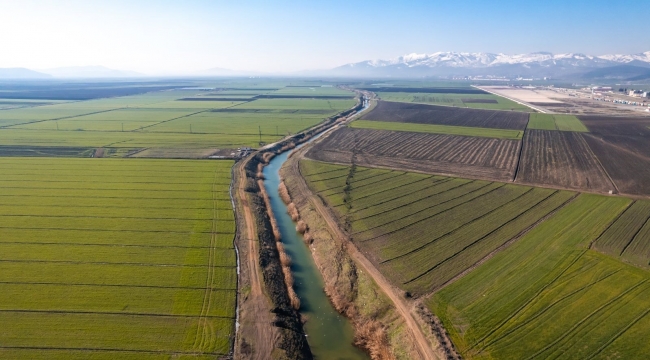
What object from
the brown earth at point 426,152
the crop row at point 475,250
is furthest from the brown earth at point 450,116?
the crop row at point 475,250

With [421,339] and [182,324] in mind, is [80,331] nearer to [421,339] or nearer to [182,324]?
[182,324]

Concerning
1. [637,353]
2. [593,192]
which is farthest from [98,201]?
[593,192]

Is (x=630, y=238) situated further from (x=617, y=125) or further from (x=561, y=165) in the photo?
(x=617, y=125)

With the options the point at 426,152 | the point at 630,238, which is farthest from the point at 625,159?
the point at 630,238

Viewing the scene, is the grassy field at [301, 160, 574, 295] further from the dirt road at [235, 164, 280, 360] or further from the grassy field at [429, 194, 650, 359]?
the dirt road at [235, 164, 280, 360]

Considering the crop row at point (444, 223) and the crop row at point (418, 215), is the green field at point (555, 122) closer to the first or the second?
the crop row at point (444, 223)

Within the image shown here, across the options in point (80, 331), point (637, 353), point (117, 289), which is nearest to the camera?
point (637, 353)
